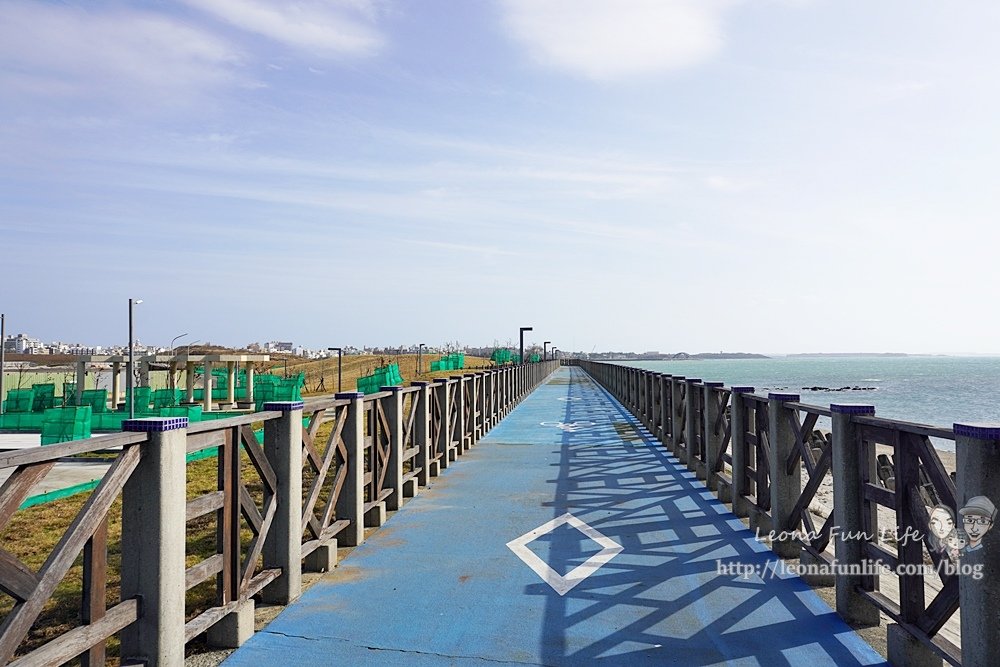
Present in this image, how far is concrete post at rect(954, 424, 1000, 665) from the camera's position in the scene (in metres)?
3.25

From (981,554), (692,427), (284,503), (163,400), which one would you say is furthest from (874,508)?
(163,400)

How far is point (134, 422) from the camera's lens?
3623 millimetres

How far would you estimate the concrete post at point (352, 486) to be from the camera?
6.84 meters

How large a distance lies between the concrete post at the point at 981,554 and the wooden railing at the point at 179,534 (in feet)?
13.6

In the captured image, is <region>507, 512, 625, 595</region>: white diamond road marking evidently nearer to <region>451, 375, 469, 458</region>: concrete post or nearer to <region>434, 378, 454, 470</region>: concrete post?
<region>434, 378, 454, 470</region>: concrete post

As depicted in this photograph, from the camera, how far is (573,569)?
5.95 meters

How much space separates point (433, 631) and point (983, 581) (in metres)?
3.25

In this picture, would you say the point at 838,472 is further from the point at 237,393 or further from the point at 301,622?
the point at 237,393

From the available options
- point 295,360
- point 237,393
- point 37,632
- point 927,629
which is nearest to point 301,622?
point 37,632

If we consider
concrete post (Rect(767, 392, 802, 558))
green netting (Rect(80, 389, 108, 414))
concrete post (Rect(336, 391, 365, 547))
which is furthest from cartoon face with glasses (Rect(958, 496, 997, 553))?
green netting (Rect(80, 389, 108, 414))

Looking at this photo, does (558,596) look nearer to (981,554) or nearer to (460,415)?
(981,554)

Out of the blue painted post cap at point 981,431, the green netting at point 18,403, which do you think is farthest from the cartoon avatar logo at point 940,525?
the green netting at point 18,403

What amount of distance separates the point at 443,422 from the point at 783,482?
623cm

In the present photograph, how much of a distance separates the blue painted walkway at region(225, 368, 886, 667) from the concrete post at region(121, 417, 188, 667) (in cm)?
67
